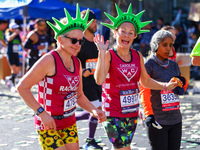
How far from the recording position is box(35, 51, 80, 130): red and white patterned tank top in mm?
3301

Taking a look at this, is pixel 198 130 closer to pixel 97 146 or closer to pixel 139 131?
pixel 139 131

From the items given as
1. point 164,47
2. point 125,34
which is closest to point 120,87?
point 125,34

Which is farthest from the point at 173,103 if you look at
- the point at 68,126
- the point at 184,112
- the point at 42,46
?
the point at 42,46

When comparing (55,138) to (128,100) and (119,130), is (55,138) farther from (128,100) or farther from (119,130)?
(128,100)

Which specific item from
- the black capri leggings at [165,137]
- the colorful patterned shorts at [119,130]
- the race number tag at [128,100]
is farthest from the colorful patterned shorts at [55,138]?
the black capri leggings at [165,137]

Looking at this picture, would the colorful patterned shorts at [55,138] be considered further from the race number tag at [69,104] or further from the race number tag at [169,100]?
the race number tag at [169,100]

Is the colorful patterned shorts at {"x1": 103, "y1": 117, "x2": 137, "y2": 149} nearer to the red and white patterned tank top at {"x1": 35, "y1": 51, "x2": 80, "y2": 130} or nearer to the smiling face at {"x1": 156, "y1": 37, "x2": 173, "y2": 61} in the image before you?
the red and white patterned tank top at {"x1": 35, "y1": 51, "x2": 80, "y2": 130}

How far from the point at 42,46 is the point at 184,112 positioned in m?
4.09

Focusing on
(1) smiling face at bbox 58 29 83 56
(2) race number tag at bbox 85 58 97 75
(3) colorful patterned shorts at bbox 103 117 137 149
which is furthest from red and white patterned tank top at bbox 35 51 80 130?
(2) race number tag at bbox 85 58 97 75

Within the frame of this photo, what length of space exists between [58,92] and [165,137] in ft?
4.27

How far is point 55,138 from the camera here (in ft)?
10.7

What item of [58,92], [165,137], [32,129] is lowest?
[32,129]

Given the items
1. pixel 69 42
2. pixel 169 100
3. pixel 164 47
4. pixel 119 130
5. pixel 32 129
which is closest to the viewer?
pixel 69 42

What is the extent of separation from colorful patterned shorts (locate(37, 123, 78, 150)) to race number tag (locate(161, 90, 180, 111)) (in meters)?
1.14
